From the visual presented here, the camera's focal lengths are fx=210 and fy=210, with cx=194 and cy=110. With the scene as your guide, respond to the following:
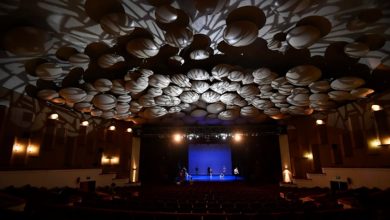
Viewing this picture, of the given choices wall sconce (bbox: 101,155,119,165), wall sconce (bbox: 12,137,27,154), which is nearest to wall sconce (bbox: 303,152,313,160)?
wall sconce (bbox: 101,155,119,165)

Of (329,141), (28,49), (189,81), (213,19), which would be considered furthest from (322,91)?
(28,49)

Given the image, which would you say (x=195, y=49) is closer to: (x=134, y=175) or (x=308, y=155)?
(x=308, y=155)

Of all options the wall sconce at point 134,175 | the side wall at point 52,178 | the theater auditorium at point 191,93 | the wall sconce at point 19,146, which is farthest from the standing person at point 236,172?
the wall sconce at point 19,146

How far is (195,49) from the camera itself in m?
7.34

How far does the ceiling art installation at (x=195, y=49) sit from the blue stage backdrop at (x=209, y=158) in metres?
12.4

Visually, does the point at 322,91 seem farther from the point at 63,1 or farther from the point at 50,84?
the point at 50,84

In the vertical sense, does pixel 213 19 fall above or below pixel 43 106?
above

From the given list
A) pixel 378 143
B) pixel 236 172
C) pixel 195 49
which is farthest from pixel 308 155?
pixel 195 49

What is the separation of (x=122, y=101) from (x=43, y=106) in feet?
13.7

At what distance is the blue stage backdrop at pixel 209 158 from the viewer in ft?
75.6

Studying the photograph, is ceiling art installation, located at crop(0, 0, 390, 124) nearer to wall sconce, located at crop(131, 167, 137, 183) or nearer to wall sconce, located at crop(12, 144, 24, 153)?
wall sconce, located at crop(12, 144, 24, 153)

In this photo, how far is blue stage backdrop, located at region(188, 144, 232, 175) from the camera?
23031 mm

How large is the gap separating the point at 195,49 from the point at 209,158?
17.8 meters

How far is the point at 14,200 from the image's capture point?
6641 mm
